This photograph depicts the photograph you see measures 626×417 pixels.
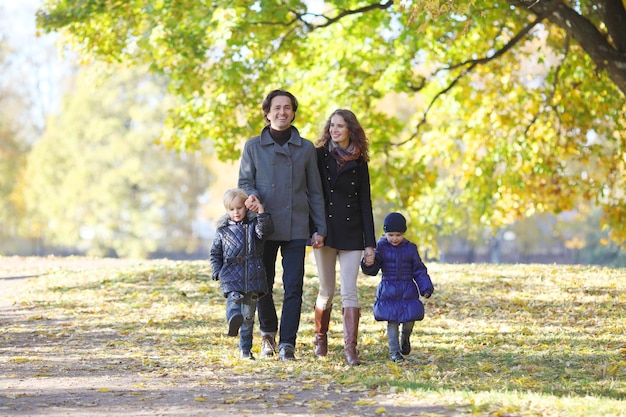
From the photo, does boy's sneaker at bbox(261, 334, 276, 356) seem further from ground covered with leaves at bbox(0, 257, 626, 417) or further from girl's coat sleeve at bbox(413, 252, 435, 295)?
girl's coat sleeve at bbox(413, 252, 435, 295)

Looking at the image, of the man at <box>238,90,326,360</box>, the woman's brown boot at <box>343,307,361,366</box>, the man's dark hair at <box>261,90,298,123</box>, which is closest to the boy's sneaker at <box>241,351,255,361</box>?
the man at <box>238,90,326,360</box>

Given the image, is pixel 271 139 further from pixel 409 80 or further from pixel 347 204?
pixel 409 80

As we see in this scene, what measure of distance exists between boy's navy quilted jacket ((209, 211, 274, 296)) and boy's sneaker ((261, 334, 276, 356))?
57cm

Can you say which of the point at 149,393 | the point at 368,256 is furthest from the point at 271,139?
the point at 149,393

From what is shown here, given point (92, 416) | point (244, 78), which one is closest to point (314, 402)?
point (92, 416)

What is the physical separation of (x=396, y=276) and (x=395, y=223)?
1.51 ft

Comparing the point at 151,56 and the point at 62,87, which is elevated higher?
the point at 62,87

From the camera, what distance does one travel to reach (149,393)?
21.5 feet

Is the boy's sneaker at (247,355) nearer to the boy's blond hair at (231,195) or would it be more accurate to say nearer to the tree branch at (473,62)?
the boy's blond hair at (231,195)

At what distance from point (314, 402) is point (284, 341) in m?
1.70

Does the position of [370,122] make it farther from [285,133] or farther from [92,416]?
[92,416]

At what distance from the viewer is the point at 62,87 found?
1948 inches

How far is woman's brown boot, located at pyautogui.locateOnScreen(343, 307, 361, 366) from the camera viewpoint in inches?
303

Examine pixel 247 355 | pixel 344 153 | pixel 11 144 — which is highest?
pixel 11 144
